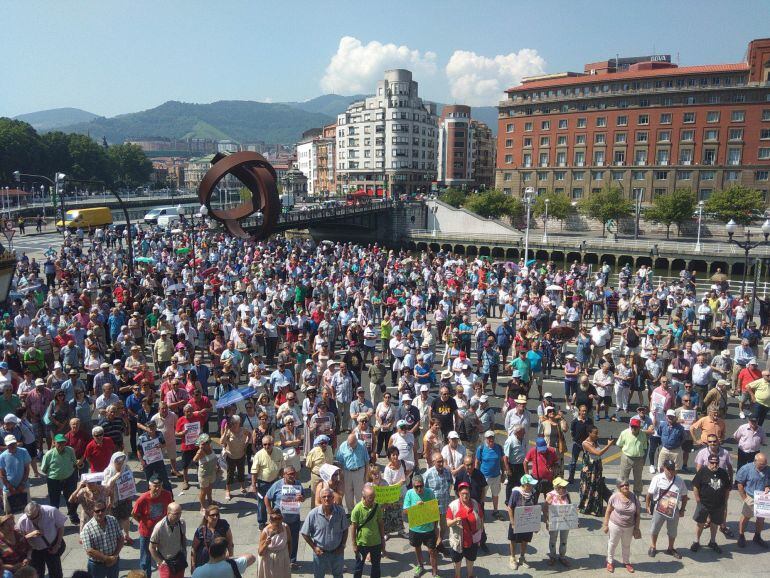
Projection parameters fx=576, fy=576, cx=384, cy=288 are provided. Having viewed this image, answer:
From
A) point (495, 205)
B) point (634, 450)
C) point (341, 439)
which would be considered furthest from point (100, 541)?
point (495, 205)

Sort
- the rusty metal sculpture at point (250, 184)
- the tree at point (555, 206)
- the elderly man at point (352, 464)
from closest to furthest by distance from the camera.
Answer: the elderly man at point (352, 464)
the rusty metal sculpture at point (250, 184)
the tree at point (555, 206)

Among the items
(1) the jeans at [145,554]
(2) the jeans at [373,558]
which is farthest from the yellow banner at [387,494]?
(1) the jeans at [145,554]

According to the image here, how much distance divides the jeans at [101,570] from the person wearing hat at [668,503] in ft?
23.1

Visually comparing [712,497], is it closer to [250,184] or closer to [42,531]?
[42,531]

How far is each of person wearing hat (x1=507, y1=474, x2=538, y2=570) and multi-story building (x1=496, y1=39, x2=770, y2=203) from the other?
73.0 meters

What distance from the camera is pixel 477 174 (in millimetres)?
152125

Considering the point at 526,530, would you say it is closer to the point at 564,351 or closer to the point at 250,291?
the point at 564,351

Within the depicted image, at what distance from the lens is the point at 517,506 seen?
24.7ft

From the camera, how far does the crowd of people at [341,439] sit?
7055mm

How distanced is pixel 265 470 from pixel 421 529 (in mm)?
2477

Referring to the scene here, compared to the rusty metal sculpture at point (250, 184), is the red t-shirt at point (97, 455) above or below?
below

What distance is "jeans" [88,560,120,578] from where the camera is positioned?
6508mm

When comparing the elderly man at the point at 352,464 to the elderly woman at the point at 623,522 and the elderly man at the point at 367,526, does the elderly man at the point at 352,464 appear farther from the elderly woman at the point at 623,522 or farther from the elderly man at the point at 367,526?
the elderly woman at the point at 623,522

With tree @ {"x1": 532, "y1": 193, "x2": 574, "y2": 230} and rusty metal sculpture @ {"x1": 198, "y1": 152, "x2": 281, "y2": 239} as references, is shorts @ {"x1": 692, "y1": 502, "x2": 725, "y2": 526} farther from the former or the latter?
tree @ {"x1": 532, "y1": 193, "x2": 574, "y2": 230}
